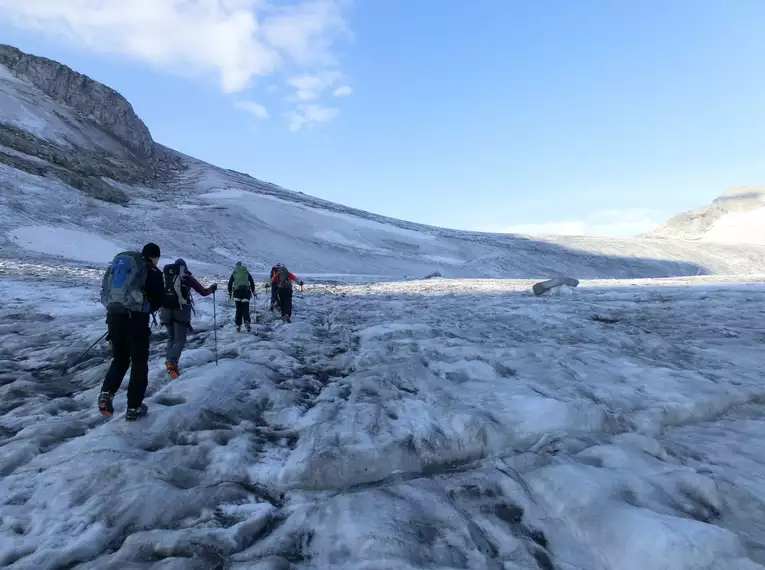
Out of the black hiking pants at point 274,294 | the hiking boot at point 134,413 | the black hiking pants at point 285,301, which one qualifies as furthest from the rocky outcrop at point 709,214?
the hiking boot at point 134,413

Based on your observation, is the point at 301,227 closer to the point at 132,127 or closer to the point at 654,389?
the point at 132,127

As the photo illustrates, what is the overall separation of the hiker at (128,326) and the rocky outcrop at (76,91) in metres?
71.0

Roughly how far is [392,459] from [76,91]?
79.2 meters

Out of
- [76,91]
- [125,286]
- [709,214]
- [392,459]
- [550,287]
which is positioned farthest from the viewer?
[709,214]

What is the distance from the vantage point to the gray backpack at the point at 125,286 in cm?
515

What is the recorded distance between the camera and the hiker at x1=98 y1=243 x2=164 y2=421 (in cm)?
517

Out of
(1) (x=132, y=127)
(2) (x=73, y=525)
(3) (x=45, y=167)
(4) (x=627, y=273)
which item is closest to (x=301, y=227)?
(3) (x=45, y=167)

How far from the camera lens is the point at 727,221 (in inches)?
4183

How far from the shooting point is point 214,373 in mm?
6715

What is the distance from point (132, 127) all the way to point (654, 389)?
7839 cm

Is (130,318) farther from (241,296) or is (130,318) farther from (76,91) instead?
(76,91)

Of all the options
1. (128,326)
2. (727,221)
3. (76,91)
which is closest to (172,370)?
(128,326)

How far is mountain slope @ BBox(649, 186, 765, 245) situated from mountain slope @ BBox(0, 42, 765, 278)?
34.8 meters

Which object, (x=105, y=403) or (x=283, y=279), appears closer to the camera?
(x=105, y=403)
